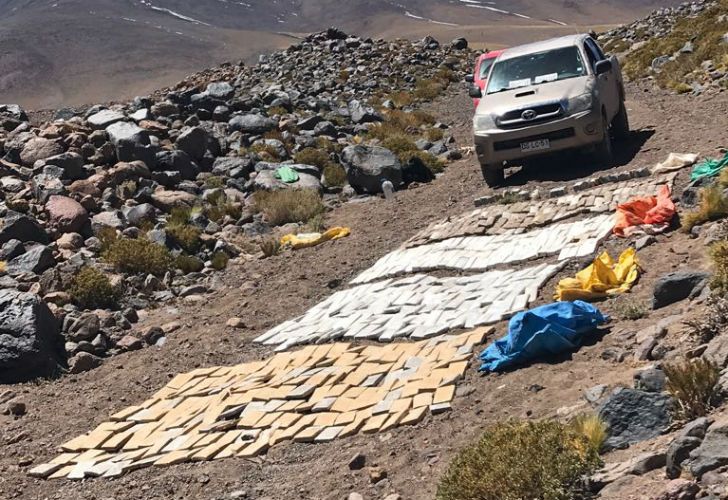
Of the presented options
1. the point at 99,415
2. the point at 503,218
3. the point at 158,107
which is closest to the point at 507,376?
the point at 99,415

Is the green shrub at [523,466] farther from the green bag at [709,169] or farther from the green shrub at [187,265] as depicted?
the green shrub at [187,265]

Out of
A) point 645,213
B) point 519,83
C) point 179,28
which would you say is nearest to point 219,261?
point 519,83

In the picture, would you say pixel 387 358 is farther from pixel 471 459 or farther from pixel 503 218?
pixel 503 218

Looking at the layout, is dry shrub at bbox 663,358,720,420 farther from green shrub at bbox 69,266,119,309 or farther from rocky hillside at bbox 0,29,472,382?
green shrub at bbox 69,266,119,309

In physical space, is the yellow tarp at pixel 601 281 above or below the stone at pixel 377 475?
above

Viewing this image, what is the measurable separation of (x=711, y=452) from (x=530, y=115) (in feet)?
31.9

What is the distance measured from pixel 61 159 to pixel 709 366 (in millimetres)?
13831

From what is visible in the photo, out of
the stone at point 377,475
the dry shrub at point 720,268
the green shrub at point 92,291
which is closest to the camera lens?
the stone at point 377,475

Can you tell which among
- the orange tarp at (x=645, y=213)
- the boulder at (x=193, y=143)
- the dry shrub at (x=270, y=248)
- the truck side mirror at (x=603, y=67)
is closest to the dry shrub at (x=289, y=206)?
the dry shrub at (x=270, y=248)

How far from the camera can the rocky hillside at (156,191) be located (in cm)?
1123

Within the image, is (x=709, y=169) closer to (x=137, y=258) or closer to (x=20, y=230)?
(x=137, y=258)

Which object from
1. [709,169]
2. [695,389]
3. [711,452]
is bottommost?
[709,169]

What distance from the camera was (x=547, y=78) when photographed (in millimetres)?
13805

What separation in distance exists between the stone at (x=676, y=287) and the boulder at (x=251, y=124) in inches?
584
